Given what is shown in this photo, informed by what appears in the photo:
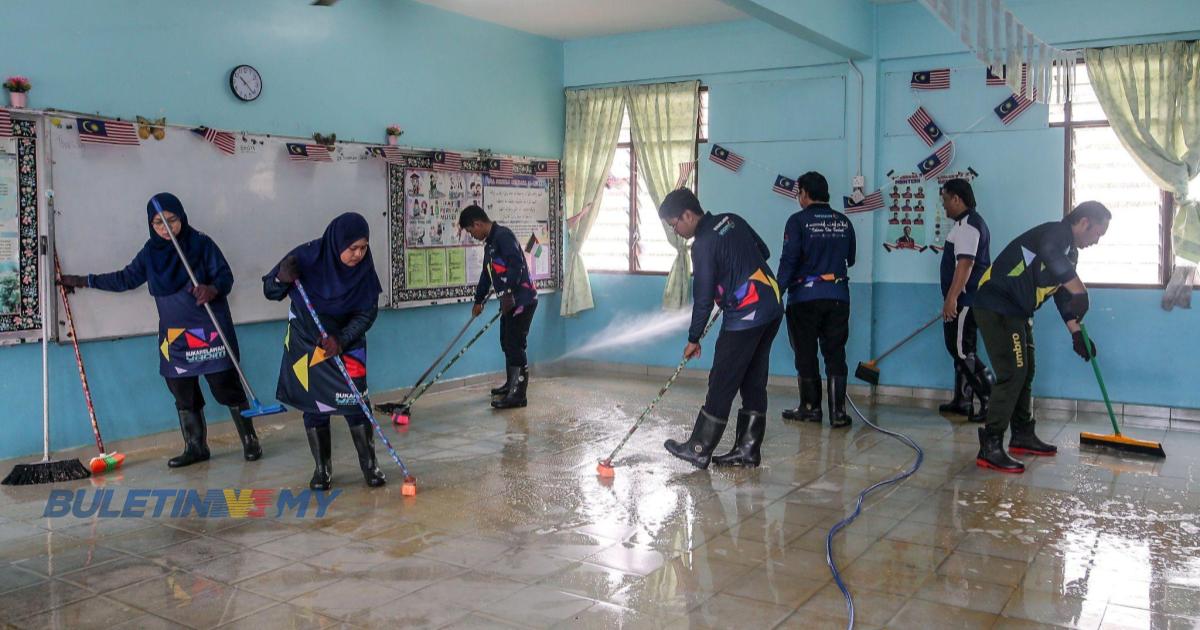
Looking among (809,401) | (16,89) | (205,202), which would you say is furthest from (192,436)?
(809,401)

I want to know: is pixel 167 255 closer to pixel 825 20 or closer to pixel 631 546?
pixel 631 546

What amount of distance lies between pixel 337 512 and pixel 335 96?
3270 millimetres

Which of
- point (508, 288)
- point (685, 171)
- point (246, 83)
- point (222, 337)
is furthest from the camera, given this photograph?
point (685, 171)

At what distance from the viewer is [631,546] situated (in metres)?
3.96

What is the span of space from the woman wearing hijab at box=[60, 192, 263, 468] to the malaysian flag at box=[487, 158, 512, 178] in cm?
296

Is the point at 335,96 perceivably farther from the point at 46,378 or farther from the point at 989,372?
the point at 989,372

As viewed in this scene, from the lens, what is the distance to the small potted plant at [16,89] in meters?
4.91

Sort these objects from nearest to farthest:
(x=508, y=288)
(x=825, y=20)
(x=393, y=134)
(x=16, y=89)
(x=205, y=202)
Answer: (x=16, y=89) < (x=205, y=202) < (x=825, y=20) < (x=508, y=288) < (x=393, y=134)

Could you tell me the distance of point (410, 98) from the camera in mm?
7234

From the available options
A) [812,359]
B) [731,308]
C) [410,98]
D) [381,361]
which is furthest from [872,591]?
[410,98]

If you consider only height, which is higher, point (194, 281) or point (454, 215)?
point (454, 215)

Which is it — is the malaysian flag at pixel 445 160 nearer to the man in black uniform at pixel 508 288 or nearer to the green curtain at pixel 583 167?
the man in black uniform at pixel 508 288

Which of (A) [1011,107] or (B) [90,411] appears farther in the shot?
(A) [1011,107]

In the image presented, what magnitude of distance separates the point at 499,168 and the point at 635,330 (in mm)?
1793
